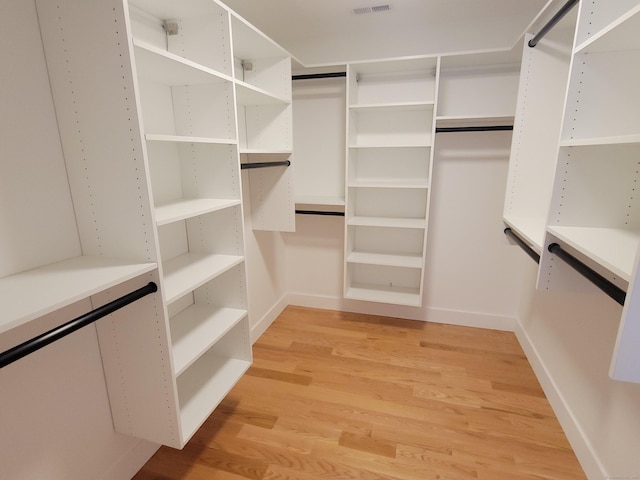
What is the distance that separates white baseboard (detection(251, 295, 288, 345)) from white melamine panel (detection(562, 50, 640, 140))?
2411 mm

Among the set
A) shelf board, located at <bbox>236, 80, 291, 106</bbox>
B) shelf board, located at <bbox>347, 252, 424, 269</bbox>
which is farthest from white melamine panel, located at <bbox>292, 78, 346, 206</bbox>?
shelf board, located at <bbox>236, 80, 291, 106</bbox>

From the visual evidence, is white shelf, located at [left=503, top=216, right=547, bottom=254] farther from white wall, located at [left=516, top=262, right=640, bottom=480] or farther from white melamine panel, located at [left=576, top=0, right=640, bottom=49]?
white melamine panel, located at [left=576, top=0, right=640, bottom=49]

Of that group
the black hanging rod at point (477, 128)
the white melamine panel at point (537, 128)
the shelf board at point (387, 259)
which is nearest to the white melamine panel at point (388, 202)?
the shelf board at point (387, 259)

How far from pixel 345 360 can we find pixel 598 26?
7.52 ft

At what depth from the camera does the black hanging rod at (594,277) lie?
3.41 ft

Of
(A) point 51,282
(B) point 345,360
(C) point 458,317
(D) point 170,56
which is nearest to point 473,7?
(D) point 170,56

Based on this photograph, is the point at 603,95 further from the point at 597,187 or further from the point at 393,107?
the point at 393,107

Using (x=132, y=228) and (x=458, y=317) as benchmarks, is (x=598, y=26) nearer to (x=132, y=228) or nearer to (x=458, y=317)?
(x=132, y=228)

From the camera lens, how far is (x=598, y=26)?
46.1 inches

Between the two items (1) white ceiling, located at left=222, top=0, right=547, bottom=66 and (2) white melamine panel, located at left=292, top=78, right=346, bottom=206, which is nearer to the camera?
(1) white ceiling, located at left=222, top=0, right=547, bottom=66

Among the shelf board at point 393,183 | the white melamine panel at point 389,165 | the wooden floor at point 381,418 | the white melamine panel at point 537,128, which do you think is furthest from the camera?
the white melamine panel at point 389,165

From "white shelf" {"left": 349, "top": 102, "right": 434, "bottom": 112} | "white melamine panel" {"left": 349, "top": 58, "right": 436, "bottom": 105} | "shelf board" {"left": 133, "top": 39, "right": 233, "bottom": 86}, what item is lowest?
"shelf board" {"left": 133, "top": 39, "right": 233, "bottom": 86}

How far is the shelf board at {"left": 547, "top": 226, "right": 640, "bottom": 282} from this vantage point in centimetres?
92

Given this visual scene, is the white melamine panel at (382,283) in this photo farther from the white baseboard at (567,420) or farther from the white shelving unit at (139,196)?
the white shelving unit at (139,196)
